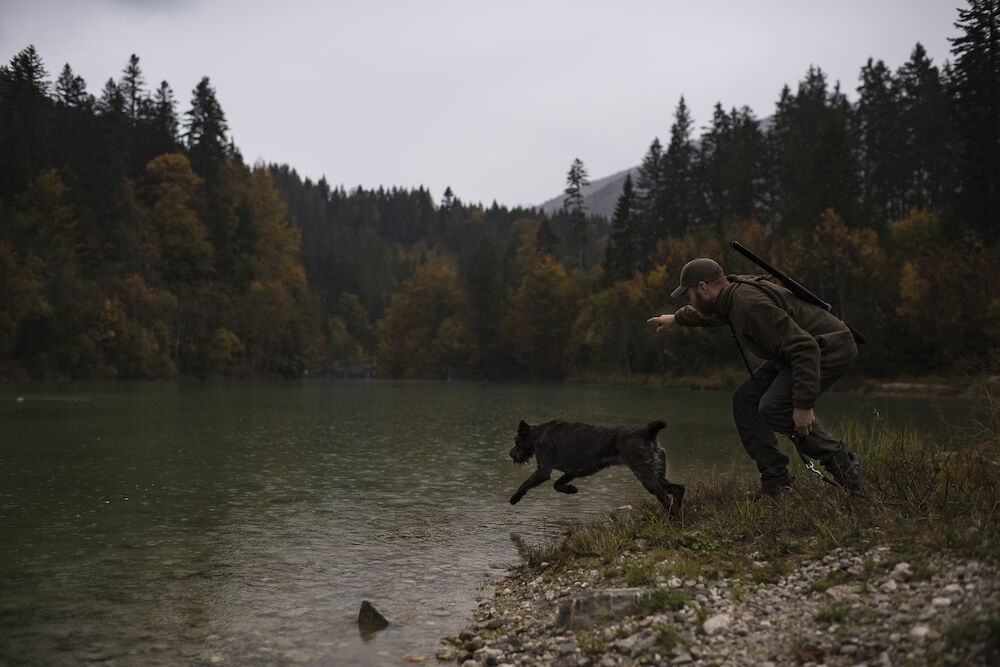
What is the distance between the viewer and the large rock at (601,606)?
4773mm

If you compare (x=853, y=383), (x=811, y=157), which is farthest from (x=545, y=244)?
(x=853, y=383)

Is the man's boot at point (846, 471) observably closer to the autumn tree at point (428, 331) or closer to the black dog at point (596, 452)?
the black dog at point (596, 452)

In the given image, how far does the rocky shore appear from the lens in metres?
3.39

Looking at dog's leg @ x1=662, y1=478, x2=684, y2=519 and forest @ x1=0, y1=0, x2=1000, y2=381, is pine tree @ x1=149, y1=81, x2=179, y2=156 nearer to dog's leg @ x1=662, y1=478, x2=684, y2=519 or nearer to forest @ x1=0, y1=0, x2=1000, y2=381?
forest @ x1=0, y1=0, x2=1000, y2=381

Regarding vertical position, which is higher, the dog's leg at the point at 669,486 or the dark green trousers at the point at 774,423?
the dark green trousers at the point at 774,423

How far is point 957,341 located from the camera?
4150 cm

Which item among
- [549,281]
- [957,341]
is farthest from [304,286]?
[957,341]

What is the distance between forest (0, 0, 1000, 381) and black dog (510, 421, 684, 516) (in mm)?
32856

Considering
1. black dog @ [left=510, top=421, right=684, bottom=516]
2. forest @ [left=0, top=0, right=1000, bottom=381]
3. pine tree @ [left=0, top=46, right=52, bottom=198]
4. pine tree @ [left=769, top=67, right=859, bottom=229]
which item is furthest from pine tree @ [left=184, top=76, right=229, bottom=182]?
black dog @ [left=510, top=421, right=684, bottom=516]

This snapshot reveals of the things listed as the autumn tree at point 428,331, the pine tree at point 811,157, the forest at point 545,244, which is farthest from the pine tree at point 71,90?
the pine tree at point 811,157

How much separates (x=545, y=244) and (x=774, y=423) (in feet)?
300

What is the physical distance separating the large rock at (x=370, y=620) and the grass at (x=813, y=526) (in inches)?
72.9

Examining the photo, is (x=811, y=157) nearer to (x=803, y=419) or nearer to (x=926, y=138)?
(x=926, y=138)

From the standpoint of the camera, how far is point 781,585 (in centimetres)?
466
